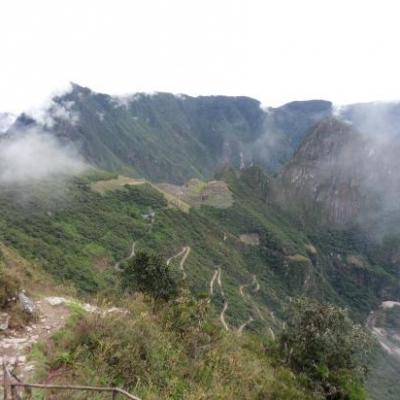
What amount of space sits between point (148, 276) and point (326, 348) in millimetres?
17357

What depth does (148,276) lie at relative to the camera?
39281mm

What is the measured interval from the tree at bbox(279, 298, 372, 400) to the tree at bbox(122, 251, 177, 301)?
1015 centimetres

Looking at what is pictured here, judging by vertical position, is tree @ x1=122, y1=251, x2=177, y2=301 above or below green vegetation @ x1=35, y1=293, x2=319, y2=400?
below

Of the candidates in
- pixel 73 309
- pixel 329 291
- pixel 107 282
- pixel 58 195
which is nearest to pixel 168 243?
pixel 58 195

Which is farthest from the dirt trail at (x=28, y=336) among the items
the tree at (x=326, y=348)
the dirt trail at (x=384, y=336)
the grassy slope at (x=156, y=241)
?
the dirt trail at (x=384, y=336)

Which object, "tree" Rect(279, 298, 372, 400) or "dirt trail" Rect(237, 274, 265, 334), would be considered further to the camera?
"dirt trail" Rect(237, 274, 265, 334)

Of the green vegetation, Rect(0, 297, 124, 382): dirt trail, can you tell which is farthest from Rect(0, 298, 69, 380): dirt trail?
the green vegetation

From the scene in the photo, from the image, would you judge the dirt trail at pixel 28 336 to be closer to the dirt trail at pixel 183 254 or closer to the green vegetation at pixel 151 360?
the green vegetation at pixel 151 360

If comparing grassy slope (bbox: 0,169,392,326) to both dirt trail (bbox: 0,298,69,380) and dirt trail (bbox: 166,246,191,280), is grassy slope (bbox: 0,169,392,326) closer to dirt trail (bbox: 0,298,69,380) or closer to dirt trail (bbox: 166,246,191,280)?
dirt trail (bbox: 166,246,191,280)

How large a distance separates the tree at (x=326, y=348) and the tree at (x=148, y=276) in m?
10.1

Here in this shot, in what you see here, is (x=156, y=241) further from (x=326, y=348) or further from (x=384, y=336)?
(x=326, y=348)

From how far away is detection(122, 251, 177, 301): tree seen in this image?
3703 centimetres

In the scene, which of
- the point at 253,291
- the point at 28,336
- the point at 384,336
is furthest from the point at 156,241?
the point at 28,336

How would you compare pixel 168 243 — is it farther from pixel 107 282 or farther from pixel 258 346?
pixel 258 346
